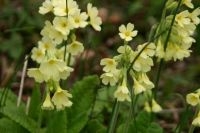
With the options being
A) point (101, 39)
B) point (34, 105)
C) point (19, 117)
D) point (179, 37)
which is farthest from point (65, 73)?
point (101, 39)

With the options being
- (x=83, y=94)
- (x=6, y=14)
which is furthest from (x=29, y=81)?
(x=83, y=94)

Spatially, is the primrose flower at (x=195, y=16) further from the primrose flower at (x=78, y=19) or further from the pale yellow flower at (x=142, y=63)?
the primrose flower at (x=78, y=19)

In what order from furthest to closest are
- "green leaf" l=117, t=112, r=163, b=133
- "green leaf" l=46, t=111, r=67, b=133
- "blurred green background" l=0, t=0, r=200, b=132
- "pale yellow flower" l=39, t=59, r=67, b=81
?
"blurred green background" l=0, t=0, r=200, b=132 < "green leaf" l=117, t=112, r=163, b=133 < "green leaf" l=46, t=111, r=67, b=133 < "pale yellow flower" l=39, t=59, r=67, b=81

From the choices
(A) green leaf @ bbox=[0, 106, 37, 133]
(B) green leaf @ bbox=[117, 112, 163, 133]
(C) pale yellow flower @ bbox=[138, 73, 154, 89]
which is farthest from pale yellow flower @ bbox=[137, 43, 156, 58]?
(A) green leaf @ bbox=[0, 106, 37, 133]

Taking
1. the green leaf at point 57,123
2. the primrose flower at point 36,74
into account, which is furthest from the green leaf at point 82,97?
the primrose flower at point 36,74

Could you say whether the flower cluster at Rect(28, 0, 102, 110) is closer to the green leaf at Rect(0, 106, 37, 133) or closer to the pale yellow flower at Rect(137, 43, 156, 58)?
the pale yellow flower at Rect(137, 43, 156, 58)

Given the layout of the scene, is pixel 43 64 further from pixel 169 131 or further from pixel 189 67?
pixel 189 67

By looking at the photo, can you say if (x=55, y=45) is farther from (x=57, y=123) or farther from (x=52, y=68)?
(x=57, y=123)
